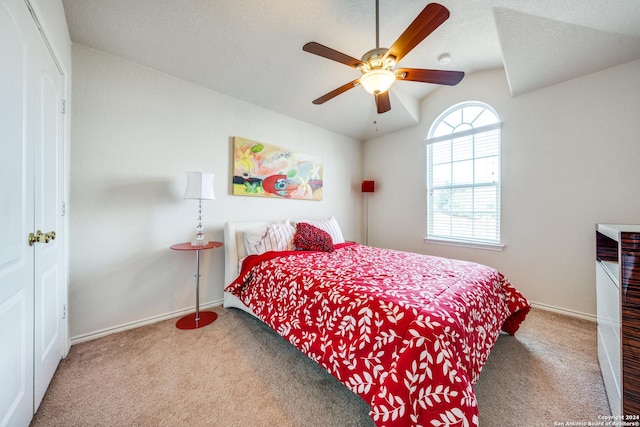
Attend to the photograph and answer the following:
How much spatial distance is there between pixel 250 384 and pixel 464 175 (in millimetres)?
3503

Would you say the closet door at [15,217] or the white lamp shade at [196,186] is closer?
the closet door at [15,217]

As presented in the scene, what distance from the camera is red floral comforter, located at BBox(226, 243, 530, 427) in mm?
983

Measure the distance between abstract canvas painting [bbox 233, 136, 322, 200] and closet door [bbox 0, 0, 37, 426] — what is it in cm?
179

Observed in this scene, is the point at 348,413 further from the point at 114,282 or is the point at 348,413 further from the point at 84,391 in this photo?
the point at 114,282

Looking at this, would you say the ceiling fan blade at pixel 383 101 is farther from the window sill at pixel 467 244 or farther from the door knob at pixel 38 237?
the door knob at pixel 38 237

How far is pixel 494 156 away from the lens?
2.99 meters

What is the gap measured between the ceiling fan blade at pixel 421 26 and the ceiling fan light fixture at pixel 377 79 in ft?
0.33

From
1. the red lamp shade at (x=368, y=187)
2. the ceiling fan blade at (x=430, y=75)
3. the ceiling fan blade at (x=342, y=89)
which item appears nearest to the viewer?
the ceiling fan blade at (x=430, y=75)

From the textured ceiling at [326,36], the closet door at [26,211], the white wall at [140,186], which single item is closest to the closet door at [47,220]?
the closet door at [26,211]

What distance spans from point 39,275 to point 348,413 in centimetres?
195

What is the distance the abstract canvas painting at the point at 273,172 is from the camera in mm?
2924

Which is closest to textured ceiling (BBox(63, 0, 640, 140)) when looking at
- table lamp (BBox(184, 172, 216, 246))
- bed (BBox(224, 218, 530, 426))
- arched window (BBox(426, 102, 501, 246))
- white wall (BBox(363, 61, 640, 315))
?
white wall (BBox(363, 61, 640, 315))

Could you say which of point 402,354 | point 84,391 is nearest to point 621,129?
point 402,354

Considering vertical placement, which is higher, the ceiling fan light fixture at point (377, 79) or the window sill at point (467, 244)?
the ceiling fan light fixture at point (377, 79)
